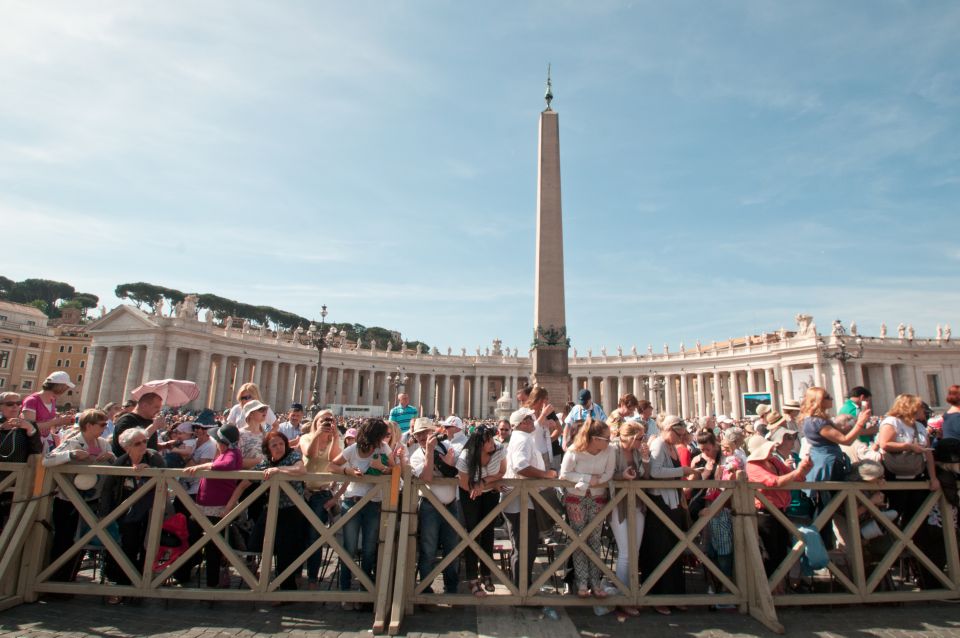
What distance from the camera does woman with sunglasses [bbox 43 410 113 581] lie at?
5.46 metres

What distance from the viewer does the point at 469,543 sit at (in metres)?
5.15

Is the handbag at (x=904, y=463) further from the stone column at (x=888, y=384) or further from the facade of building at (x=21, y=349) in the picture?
the facade of building at (x=21, y=349)

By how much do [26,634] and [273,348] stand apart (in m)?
59.0

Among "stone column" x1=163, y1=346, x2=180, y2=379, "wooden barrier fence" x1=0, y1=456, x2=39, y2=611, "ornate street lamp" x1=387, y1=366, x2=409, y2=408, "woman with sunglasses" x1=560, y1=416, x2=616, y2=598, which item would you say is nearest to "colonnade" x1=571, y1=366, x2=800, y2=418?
"ornate street lamp" x1=387, y1=366, x2=409, y2=408

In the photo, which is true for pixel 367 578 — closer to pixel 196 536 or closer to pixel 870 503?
pixel 196 536

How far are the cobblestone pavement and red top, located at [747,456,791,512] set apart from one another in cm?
106

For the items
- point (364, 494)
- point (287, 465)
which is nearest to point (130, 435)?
point (287, 465)

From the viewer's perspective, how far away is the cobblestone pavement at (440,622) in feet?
15.3

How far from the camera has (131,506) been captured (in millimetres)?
5504

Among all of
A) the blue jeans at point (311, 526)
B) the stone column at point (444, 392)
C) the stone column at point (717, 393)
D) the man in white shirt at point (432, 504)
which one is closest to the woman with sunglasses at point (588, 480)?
the man in white shirt at point (432, 504)

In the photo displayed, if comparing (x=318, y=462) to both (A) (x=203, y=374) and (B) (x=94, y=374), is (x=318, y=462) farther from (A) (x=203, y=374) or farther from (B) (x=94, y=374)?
(B) (x=94, y=374)

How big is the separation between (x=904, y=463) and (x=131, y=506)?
841cm

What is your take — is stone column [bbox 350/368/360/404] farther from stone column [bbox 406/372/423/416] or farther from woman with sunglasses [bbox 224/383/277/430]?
woman with sunglasses [bbox 224/383/277/430]

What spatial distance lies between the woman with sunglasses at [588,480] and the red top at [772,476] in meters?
1.69
